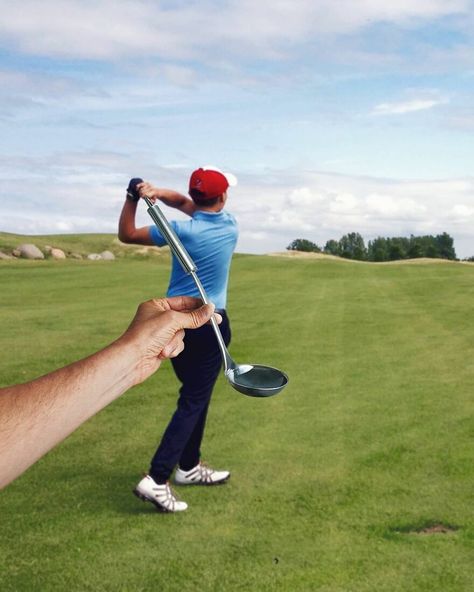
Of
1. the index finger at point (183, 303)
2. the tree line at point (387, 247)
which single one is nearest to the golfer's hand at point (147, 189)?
the index finger at point (183, 303)

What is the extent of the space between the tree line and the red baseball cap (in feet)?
362

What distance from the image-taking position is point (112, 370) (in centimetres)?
187

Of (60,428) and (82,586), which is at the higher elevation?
(60,428)

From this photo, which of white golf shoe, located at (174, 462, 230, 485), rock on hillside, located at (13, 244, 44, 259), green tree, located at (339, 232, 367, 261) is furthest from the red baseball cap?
green tree, located at (339, 232, 367, 261)

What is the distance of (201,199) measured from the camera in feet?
20.1

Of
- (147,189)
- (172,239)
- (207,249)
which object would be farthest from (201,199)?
(172,239)

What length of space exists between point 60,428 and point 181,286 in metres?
4.48

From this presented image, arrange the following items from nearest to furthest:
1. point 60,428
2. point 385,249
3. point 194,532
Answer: point 60,428 < point 194,532 < point 385,249

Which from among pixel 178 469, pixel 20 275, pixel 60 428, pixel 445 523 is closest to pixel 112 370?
pixel 60 428

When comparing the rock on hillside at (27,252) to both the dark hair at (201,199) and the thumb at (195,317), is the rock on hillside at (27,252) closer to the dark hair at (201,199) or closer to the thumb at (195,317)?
the dark hair at (201,199)

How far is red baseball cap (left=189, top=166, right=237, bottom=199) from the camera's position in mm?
6086

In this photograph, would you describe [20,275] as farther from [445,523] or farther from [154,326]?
[154,326]

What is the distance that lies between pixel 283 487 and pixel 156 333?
5.09 metres

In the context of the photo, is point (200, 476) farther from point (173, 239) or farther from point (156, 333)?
point (156, 333)
